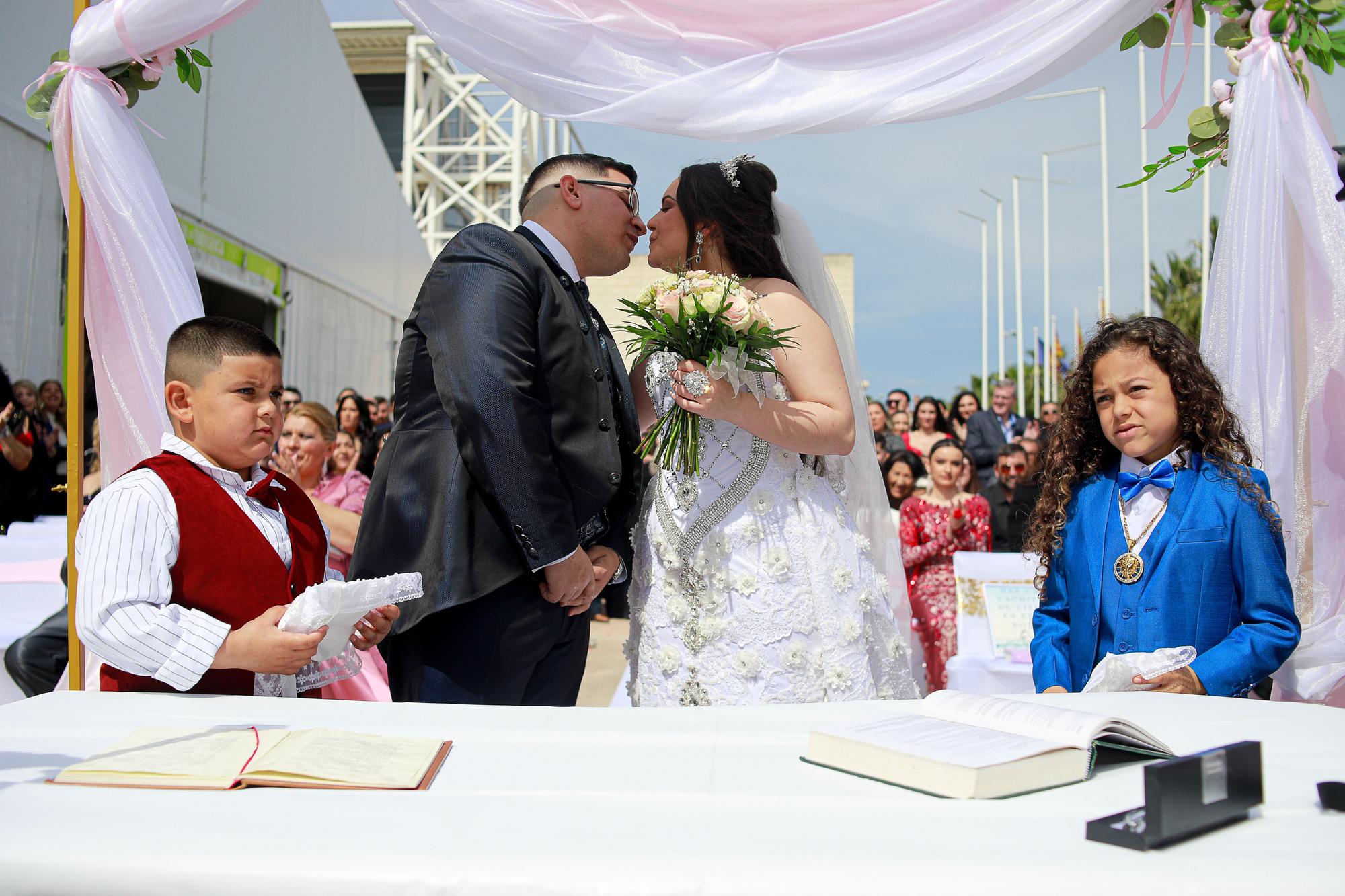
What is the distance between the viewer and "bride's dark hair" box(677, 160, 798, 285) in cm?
300

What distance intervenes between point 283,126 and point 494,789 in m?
10.4

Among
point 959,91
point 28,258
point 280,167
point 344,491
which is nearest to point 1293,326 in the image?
point 959,91

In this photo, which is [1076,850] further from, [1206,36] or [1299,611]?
[1206,36]

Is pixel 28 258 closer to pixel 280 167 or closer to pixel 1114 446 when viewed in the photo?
pixel 280 167

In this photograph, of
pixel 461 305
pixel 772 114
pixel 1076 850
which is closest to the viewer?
pixel 1076 850

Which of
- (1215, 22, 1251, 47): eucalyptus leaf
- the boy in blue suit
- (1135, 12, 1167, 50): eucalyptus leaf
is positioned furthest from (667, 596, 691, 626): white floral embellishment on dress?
(1215, 22, 1251, 47): eucalyptus leaf

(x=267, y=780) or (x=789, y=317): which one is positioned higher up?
(x=789, y=317)

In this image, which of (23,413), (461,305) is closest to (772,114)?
(461,305)

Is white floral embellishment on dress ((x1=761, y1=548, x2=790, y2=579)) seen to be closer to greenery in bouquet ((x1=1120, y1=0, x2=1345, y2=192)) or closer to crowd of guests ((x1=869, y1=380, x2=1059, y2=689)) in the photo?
greenery in bouquet ((x1=1120, y1=0, x2=1345, y2=192))

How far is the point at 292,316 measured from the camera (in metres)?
11.1

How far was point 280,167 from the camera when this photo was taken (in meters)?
10.5

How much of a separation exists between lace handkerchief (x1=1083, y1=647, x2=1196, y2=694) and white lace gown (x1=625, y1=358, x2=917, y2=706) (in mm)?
650

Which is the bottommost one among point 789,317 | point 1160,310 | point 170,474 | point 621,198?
point 170,474

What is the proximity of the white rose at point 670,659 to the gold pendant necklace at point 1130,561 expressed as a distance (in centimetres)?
109
